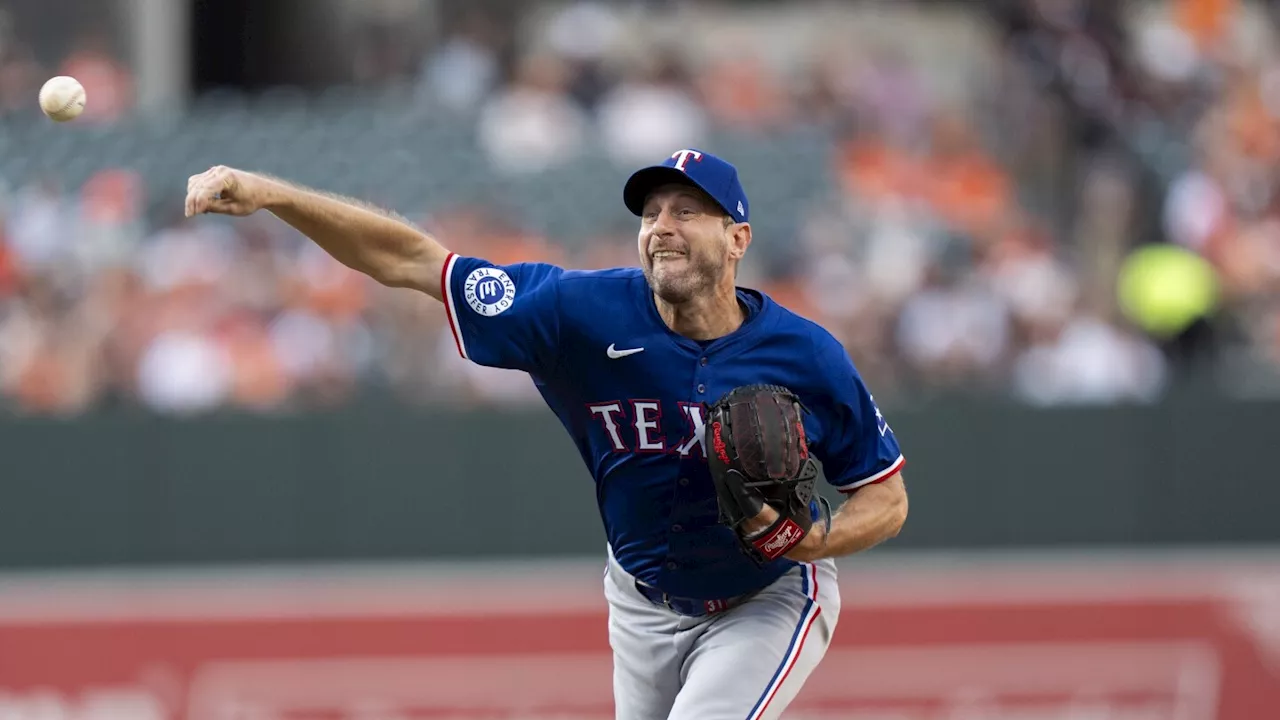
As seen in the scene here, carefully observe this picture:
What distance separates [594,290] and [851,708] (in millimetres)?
4359

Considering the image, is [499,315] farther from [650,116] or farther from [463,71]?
[463,71]

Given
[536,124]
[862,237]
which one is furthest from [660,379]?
[536,124]

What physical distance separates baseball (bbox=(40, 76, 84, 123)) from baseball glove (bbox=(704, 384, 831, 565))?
1761 mm

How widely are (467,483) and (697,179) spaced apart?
5.05 m

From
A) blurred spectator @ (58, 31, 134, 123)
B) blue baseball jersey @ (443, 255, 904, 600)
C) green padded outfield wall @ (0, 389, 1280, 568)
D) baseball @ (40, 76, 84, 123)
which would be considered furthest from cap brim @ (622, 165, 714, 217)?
blurred spectator @ (58, 31, 134, 123)

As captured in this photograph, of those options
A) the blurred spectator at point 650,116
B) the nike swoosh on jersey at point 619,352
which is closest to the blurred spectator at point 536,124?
the blurred spectator at point 650,116

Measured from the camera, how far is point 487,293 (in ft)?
15.4

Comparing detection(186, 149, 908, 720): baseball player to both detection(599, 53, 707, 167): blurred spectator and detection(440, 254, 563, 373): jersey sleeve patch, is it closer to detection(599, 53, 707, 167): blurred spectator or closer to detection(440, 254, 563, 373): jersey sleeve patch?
detection(440, 254, 563, 373): jersey sleeve patch

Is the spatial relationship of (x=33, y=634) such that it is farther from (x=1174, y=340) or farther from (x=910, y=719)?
(x=1174, y=340)

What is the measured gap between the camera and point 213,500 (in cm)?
913

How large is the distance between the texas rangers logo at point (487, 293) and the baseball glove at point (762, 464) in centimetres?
66

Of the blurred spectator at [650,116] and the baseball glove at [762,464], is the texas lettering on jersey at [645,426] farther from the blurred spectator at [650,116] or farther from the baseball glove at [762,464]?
the blurred spectator at [650,116]

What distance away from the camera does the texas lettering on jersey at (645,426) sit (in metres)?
4.63

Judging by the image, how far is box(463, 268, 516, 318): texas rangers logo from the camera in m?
4.68
